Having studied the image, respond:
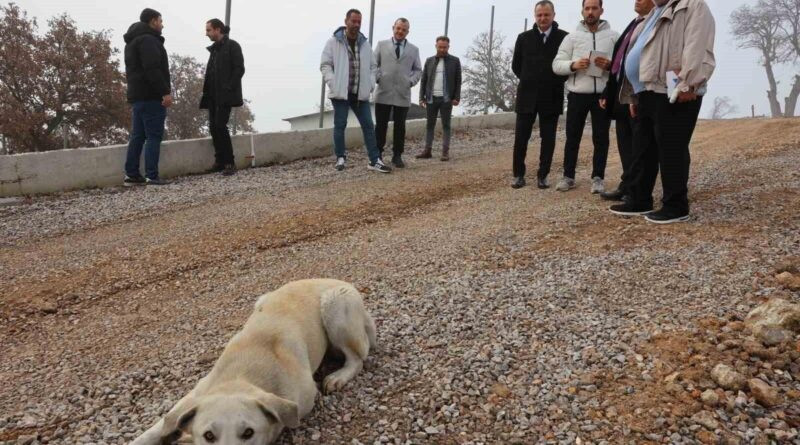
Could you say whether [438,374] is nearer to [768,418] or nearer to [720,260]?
[768,418]

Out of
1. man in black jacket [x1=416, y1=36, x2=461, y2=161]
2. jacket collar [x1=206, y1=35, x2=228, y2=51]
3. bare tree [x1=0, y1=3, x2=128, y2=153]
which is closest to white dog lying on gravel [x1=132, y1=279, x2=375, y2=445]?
jacket collar [x1=206, y1=35, x2=228, y2=51]

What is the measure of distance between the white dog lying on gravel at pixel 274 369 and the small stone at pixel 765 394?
1.89 meters

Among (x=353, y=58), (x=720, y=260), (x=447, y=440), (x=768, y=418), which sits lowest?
(x=447, y=440)

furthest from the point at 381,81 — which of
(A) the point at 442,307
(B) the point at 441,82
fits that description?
(A) the point at 442,307

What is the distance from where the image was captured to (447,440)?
2375 millimetres

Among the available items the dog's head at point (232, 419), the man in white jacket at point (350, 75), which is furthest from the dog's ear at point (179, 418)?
the man in white jacket at point (350, 75)

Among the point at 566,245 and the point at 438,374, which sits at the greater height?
the point at 566,245

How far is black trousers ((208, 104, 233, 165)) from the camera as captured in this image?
838 centimetres

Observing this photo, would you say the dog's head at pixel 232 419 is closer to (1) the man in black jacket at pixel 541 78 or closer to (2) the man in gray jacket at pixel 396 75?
(1) the man in black jacket at pixel 541 78

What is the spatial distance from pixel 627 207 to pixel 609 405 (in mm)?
3306

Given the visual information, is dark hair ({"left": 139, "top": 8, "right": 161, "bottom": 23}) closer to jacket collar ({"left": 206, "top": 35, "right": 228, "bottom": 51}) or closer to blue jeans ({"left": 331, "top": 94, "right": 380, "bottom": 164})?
jacket collar ({"left": 206, "top": 35, "right": 228, "bottom": 51})

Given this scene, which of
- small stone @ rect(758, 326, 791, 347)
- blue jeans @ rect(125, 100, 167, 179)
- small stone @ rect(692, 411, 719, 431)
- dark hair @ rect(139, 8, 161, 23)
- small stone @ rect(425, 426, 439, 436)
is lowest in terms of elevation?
small stone @ rect(425, 426, 439, 436)

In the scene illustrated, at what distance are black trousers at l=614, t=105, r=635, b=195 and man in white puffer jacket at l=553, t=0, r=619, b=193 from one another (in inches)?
9.9

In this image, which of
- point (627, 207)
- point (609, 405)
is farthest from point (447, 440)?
point (627, 207)
